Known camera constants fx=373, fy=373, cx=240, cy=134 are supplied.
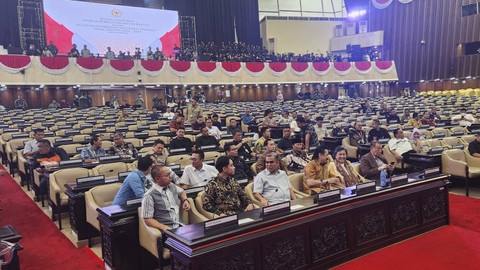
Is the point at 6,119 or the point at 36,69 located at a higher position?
the point at 36,69

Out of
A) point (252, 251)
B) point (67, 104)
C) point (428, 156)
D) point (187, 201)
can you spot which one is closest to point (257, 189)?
point (187, 201)

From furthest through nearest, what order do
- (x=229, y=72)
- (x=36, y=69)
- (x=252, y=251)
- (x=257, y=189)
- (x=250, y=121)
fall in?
(x=229, y=72) < (x=36, y=69) < (x=250, y=121) < (x=257, y=189) < (x=252, y=251)

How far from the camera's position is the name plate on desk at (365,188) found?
3.68m

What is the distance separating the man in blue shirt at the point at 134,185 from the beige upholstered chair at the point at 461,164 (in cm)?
492

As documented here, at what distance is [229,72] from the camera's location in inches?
790

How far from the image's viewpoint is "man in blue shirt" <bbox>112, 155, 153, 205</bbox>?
12.1 feet

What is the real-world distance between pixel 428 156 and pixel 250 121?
6143 millimetres

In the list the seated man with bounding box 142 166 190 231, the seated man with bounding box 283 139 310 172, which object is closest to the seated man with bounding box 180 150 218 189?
the seated man with bounding box 142 166 190 231

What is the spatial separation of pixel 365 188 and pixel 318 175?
0.87 meters

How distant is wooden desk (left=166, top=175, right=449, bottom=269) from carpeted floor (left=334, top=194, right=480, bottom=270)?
93 mm

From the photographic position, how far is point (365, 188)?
373 centimetres

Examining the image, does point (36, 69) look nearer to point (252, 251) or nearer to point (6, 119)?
point (6, 119)

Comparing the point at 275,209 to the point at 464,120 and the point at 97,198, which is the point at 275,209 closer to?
the point at 97,198

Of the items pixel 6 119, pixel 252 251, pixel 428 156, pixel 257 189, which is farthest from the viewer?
pixel 6 119
